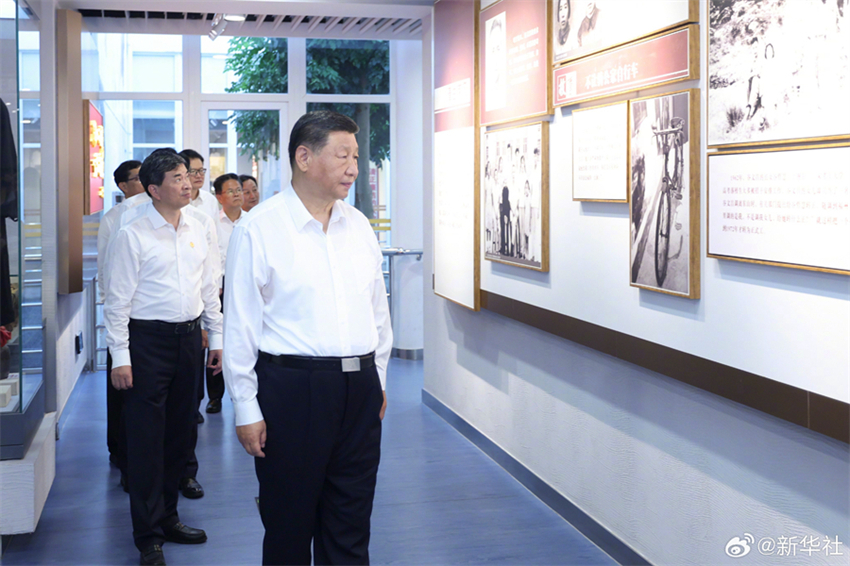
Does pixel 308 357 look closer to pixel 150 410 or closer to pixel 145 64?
pixel 150 410

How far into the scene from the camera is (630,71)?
3.14m

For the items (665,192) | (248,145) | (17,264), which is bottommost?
(17,264)

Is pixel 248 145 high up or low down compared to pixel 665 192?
up

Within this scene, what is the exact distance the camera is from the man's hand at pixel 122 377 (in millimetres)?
3357

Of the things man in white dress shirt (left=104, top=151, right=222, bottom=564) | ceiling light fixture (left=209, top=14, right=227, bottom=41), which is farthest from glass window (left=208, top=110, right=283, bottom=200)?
man in white dress shirt (left=104, top=151, right=222, bottom=564)

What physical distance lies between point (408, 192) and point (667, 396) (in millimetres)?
5990

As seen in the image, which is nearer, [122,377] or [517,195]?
[122,377]

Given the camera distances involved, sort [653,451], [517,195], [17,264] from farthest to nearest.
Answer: [517,195] < [17,264] < [653,451]

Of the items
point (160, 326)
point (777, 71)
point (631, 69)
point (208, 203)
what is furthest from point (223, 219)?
point (777, 71)

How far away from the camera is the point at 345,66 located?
9.48 meters

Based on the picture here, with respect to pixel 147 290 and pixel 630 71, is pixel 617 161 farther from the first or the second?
pixel 147 290

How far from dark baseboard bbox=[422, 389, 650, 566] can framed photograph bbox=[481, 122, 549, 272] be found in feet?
3.74

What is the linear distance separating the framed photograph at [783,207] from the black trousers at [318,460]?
120cm

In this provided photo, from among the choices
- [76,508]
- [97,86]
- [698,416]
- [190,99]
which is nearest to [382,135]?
[190,99]
